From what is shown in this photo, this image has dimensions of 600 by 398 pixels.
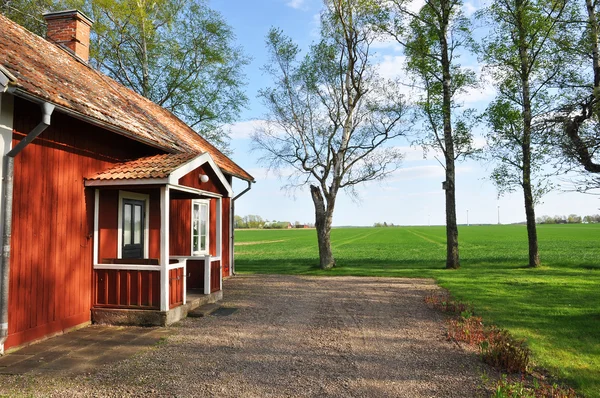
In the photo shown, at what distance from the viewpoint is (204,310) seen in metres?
8.12

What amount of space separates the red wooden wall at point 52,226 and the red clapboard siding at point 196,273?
9.01 feet

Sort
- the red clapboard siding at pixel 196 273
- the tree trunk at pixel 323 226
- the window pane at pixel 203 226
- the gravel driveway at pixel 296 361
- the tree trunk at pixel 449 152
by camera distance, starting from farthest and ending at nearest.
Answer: the tree trunk at pixel 323 226 → the tree trunk at pixel 449 152 → the window pane at pixel 203 226 → the red clapboard siding at pixel 196 273 → the gravel driveway at pixel 296 361

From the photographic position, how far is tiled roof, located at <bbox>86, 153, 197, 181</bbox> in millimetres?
6879

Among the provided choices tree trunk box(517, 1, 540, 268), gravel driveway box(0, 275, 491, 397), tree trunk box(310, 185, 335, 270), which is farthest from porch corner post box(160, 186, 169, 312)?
tree trunk box(517, 1, 540, 268)

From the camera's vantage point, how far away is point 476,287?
1120 centimetres

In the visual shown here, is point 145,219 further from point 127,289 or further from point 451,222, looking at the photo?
point 451,222

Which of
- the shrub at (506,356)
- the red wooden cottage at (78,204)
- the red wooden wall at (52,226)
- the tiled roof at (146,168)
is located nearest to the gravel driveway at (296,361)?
the shrub at (506,356)

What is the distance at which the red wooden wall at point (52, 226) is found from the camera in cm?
554

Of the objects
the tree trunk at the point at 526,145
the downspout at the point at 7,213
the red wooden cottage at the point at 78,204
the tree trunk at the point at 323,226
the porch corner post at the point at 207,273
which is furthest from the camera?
the tree trunk at the point at 323,226

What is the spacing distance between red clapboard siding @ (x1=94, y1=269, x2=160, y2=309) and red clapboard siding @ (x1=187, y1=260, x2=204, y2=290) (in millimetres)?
2505

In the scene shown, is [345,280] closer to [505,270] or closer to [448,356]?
[505,270]

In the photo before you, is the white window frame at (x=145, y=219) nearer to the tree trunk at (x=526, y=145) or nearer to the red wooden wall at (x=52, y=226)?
the red wooden wall at (x=52, y=226)

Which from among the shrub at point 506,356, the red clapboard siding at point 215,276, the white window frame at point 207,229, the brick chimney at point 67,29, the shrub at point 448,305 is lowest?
the shrub at point 448,305

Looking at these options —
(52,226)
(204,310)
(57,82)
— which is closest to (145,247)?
(204,310)
